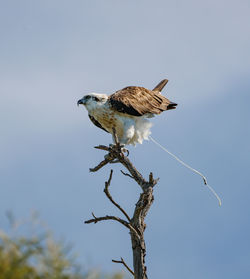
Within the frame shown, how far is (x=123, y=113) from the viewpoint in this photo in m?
10.4

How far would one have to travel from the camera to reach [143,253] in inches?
328

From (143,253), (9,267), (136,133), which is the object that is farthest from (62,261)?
(136,133)

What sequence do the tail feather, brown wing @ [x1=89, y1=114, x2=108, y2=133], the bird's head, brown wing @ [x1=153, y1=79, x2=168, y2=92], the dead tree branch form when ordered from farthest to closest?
brown wing @ [x1=153, y1=79, x2=168, y2=92], the tail feather, brown wing @ [x1=89, y1=114, x2=108, y2=133], the bird's head, the dead tree branch

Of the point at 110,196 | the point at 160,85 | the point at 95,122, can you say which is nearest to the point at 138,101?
the point at 95,122

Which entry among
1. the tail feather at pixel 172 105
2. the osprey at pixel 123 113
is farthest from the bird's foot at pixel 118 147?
the tail feather at pixel 172 105

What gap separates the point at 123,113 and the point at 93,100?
639 millimetres

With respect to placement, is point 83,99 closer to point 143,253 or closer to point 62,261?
point 143,253

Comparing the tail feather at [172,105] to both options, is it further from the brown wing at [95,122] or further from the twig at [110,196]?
the twig at [110,196]

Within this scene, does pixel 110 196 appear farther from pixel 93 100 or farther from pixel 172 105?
pixel 172 105

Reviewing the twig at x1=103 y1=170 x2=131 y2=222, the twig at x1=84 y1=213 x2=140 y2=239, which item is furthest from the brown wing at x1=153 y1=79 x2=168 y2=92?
the twig at x1=84 y1=213 x2=140 y2=239

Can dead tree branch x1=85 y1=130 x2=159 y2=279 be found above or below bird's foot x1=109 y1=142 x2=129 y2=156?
below

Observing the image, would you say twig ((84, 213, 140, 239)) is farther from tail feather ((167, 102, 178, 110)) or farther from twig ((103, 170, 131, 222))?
→ tail feather ((167, 102, 178, 110))

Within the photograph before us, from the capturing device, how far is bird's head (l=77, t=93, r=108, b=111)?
1045 cm

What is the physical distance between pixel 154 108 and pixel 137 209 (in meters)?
2.93
